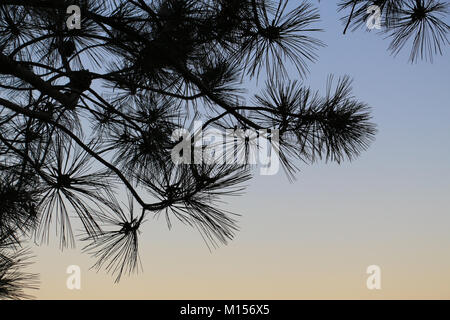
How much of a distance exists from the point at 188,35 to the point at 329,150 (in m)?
0.63

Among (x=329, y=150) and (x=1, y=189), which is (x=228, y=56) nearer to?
(x=329, y=150)

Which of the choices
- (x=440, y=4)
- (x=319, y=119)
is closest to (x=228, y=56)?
(x=319, y=119)

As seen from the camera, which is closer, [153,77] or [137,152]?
[153,77]

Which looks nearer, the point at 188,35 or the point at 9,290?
the point at 9,290

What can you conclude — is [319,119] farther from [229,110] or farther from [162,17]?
[162,17]

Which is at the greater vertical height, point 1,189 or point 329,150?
point 329,150

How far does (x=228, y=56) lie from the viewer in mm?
2139

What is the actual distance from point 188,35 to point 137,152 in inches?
27.8

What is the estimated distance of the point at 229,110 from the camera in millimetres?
1883
